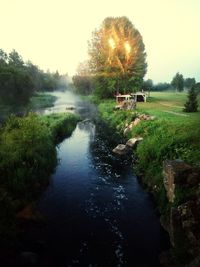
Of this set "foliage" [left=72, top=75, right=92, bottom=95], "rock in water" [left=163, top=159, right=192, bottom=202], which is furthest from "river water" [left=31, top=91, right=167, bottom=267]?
"foliage" [left=72, top=75, right=92, bottom=95]

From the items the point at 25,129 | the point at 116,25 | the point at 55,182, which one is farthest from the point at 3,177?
the point at 116,25

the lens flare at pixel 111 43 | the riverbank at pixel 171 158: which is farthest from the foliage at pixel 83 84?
the riverbank at pixel 171 158

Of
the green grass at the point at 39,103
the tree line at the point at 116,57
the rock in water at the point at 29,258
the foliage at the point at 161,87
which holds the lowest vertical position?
the green grass at the point at 39,103

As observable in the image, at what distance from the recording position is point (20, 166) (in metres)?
24.4

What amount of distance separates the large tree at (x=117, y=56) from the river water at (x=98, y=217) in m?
54.4

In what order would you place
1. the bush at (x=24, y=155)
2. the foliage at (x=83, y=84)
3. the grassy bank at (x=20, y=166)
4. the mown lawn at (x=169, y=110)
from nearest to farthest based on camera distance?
the grassy bank at (x=20, y=166) → the bush at (x=24, y=155) → the mown lawn at (x=169, y=110) → the foliage at (x=83, y=84)

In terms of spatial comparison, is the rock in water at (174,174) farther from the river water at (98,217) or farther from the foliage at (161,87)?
the foliage at (161,87)

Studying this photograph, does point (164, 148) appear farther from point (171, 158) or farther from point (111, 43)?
point (111, 43)

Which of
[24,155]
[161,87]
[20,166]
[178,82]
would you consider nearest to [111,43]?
[24,155]

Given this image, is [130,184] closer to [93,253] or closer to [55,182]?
[55,182]

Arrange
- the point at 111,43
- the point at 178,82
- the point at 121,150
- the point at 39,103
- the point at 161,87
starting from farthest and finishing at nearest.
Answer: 1. the point at 161,87
2. the point at 178,82
3. the point at 39,103
4. the point at 111,43
5. the point at 121,150

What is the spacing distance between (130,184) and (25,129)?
38.2ft

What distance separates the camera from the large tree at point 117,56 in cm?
8319

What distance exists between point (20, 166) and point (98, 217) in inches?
317
